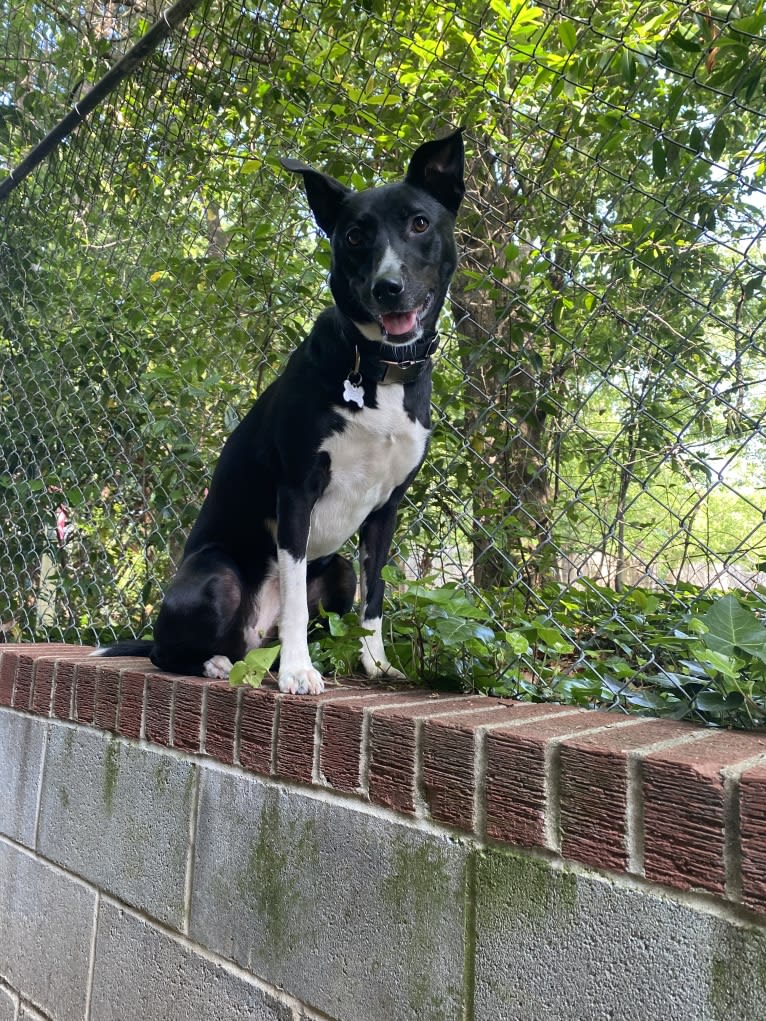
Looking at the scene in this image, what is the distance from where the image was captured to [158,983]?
62.6 inches

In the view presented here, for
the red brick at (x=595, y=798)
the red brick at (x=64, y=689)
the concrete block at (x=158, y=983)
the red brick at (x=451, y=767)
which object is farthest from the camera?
the red brick at (x=64, y=689)

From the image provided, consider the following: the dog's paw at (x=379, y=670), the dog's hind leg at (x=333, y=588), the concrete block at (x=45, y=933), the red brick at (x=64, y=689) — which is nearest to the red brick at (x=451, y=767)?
the dog's paw at (x=379, y=670)

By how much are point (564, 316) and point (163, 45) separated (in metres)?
1.77

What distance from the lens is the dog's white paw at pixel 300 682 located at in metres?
1.50

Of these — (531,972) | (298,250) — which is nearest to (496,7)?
(298,250)

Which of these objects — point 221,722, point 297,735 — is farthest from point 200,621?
point 297,735

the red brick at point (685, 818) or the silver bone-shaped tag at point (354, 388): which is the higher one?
the silver bone-shaped tag at point (354, 388)

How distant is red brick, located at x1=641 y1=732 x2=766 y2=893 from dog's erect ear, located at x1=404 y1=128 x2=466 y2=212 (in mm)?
1485

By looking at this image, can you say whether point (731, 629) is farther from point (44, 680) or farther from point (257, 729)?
point (44, 680)

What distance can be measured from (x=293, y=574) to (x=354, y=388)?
47cm

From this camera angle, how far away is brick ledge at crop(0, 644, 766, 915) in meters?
0.84

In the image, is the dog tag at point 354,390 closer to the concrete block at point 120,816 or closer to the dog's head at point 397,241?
the dog's head at point 397,241

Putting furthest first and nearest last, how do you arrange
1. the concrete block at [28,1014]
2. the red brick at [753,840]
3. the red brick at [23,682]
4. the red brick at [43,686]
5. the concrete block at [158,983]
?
the red brick at [23,682], the red brick at [43,686], the concrete block at [28,1014], the concrete block at [158,983], the red brick at [753,840]

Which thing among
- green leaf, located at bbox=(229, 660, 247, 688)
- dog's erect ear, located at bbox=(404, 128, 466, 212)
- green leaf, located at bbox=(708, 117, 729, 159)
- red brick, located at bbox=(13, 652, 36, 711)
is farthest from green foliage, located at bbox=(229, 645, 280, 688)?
green leaf, located at bbox=(708, 117, 729, 159)
